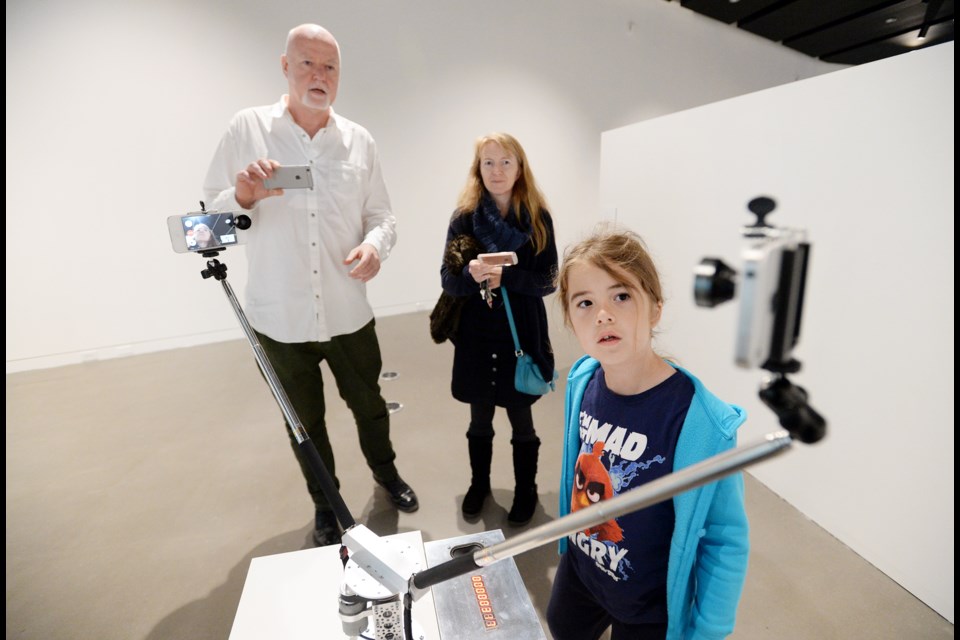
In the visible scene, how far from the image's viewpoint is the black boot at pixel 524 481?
6.08 feet

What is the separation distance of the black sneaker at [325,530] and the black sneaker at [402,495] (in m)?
0.27

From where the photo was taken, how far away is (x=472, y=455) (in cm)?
192

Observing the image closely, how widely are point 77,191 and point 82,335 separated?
1.14 meters

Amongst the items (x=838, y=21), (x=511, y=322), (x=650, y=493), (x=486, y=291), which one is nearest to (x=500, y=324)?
(x=511, y=322)

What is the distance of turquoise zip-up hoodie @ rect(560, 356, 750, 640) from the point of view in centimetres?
87

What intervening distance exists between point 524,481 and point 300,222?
1261 mm

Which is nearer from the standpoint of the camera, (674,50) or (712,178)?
(712,178)

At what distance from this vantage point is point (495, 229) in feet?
5.36

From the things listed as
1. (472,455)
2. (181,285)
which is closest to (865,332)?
(472,455)

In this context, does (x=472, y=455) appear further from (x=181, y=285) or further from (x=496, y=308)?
(x=181, y=285)

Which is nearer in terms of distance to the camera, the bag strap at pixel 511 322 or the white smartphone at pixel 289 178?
the white smartphone at pixel 289 178

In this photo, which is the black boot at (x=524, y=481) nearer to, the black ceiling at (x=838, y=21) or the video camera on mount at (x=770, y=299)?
the video camera on mount at (x=770, y=299)

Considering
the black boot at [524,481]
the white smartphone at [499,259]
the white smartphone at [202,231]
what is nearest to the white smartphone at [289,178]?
the white smartphone at [202,231]

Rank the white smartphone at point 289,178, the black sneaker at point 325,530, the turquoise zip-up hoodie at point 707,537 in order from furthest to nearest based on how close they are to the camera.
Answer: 1. the black sneaker at point 325,530
2. the white smartphone at point 289,178
3. the turquoise zip-up hoodie at point 707,537
